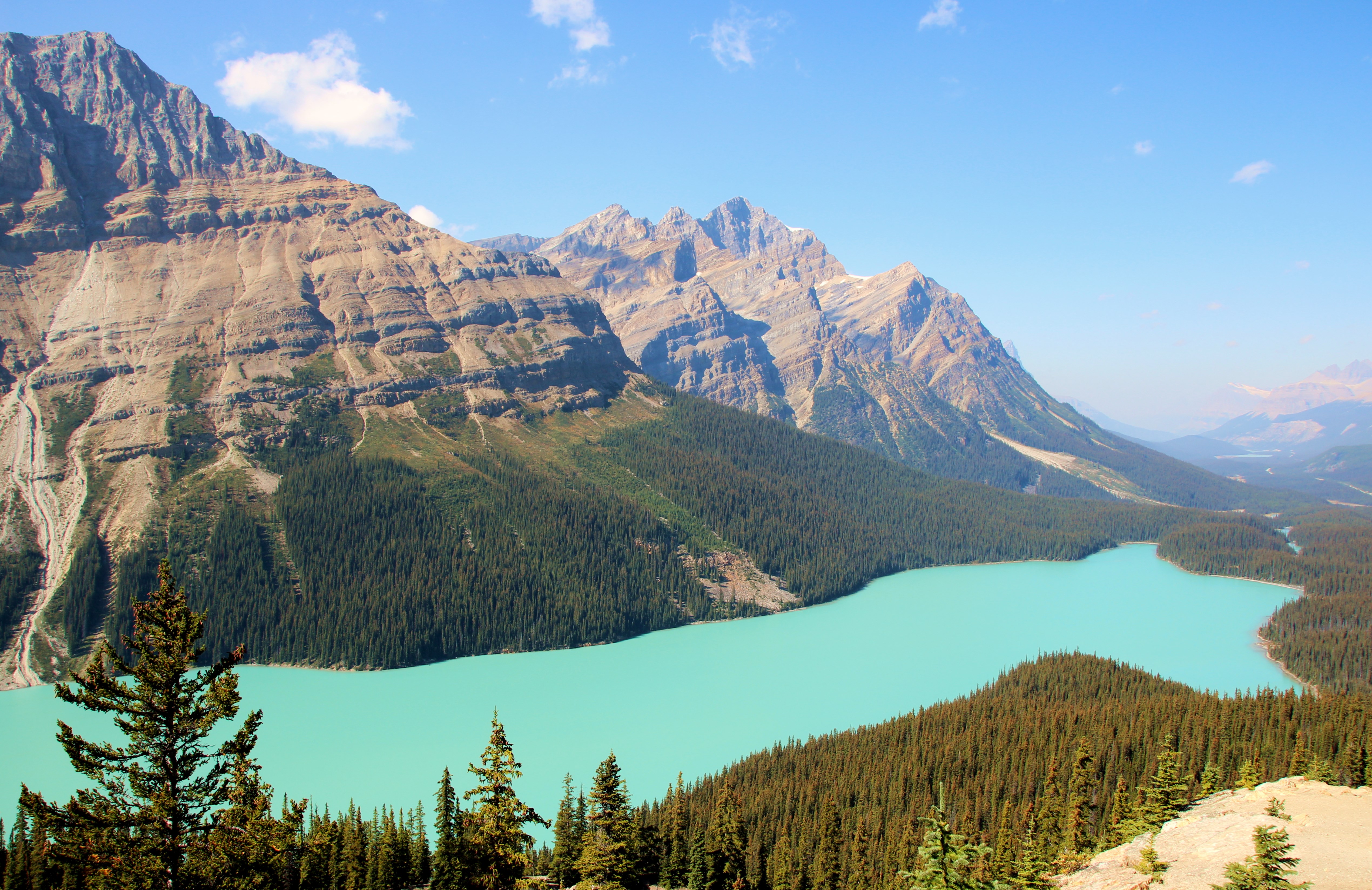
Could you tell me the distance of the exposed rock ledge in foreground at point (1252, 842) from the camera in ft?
101

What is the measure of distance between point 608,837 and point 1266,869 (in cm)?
2110

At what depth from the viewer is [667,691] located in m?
103

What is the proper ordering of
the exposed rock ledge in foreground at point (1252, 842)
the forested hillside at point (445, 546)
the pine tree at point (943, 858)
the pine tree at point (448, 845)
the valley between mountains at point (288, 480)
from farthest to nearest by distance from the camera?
the valley between mountains at point (288, 480), the forested hillside at point (445, 546), the pine tree at point (448, 845), the exposed rock ledge in foreground at point (1252, 842), the pine tree at point (943, 858)

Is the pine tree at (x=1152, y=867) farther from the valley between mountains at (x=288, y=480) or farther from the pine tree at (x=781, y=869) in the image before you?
the valley between mountains at (x=288, y=480)

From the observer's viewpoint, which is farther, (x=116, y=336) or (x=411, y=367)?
(x=411, y=367)

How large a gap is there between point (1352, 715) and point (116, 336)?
192917 millimetres

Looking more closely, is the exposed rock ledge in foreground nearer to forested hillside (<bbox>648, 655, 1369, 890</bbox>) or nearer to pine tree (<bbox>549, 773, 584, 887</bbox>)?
forested hillside (<bbox>648, 655, 1369, 890</bbox>)

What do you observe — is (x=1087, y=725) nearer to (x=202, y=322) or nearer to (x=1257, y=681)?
(x=1257, y=681)

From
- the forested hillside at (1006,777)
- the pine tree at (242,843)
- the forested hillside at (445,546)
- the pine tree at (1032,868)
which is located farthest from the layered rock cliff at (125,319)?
the pine tree at (1032,868)

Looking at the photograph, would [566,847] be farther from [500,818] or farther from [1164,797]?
[1164,797]

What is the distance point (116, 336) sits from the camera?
165 metres

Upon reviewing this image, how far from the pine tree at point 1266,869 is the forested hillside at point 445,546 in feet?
341

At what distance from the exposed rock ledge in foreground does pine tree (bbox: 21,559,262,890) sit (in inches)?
1236

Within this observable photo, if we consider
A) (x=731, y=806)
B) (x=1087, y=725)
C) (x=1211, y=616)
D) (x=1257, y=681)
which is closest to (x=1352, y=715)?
(x=1087, y=725)
